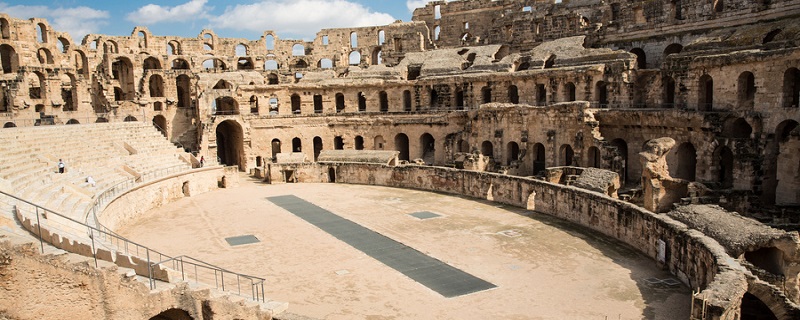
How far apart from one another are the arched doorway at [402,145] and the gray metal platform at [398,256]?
14.3 metres

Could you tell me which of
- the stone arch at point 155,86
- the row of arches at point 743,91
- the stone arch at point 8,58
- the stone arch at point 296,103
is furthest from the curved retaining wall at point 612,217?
the stone arch at point 8,58

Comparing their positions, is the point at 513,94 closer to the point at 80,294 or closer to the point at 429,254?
the point at 429,254

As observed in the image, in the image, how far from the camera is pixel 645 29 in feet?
112

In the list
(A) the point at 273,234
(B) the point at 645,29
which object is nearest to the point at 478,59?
(B) the point at 645,29

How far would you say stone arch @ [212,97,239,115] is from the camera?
127 ft

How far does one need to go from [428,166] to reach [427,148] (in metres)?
9.06

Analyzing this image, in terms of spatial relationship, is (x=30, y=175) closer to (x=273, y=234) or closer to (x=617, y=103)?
(x=273, y=234)

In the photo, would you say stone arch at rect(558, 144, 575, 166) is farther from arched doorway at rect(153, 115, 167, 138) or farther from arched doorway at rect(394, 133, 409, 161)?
arched doorway at rect(153, 115, 167, 138)

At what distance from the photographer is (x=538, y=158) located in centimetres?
3294

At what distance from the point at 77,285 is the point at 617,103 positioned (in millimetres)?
26249

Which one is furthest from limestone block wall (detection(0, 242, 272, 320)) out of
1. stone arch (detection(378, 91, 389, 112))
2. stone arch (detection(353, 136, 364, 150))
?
stone arch (detection(378, 91, 389, 112))

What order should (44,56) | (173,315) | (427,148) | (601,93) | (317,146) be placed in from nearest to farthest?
(173,315), (601,93), (44,56), (427,148), (317,146)

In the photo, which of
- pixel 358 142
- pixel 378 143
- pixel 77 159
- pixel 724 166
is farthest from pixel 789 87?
pixel 77 159

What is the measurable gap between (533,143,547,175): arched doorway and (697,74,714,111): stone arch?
843 cm
